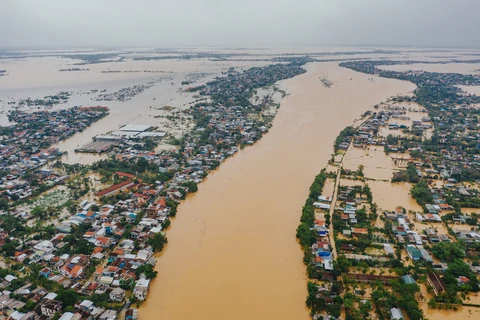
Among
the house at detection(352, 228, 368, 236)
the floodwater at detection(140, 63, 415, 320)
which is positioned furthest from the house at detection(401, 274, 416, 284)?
the floodwater at detection(140, 63, 415, 320)

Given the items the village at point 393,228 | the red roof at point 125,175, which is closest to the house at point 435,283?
the village at point 393,228

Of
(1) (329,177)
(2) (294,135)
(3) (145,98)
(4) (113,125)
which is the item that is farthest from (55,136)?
(1) (329,177)

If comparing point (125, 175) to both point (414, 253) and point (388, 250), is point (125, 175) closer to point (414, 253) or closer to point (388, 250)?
point (388, 250)

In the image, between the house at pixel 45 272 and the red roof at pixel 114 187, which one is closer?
the house at pixel 45 272

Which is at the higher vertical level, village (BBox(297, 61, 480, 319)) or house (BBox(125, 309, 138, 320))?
village (BBox(297, 61, 480, 319))

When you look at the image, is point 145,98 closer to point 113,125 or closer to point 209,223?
point 113,125

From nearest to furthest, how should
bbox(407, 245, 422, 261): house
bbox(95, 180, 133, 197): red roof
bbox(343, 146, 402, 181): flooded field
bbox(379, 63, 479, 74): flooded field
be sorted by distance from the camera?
bbox(407, 245, 422, 261): house → bbox(95, 180, 133, 197): red roof → bbox(343, 146, 402, 181): flooded field → bbox(379, 63, 479, 74): flooded field

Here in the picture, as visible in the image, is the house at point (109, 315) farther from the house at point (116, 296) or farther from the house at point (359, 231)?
the house at point (359, 231)

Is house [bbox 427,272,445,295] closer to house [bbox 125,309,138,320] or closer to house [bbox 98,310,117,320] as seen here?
house [bbox 125,309,138,320]
